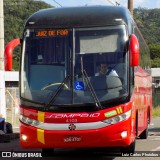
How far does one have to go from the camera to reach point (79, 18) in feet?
36.1

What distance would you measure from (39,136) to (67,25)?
2553 millimetres

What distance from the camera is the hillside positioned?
269 feet

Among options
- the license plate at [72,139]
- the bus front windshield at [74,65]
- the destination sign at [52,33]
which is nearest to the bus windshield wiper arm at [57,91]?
the bus front windshield at [74,65]

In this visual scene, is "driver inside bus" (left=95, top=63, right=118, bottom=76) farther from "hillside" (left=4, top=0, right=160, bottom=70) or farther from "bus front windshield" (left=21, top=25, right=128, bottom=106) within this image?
"hillside" (left=4, top=0, right=160, bottom=70)

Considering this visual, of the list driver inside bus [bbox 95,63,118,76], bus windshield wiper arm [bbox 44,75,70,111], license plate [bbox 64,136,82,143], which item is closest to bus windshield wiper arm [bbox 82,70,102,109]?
driver inside bus [bbox 95,63,118,76]

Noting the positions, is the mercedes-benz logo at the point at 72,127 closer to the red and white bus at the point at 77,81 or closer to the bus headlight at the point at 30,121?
the red and white bus at the point at 77,81

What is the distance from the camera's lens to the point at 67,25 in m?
10.9

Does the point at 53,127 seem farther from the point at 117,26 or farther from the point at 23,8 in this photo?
the point at 23,8

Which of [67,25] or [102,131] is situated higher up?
[67,25]

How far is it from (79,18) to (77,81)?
1549mm

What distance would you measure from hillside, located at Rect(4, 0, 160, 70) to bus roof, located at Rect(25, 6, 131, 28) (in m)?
59.0

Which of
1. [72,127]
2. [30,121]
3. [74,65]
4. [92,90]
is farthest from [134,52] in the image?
[30,121]

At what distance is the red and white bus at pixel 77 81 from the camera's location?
10125mm

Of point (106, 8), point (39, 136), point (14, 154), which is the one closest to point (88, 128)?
point (39, 136)
